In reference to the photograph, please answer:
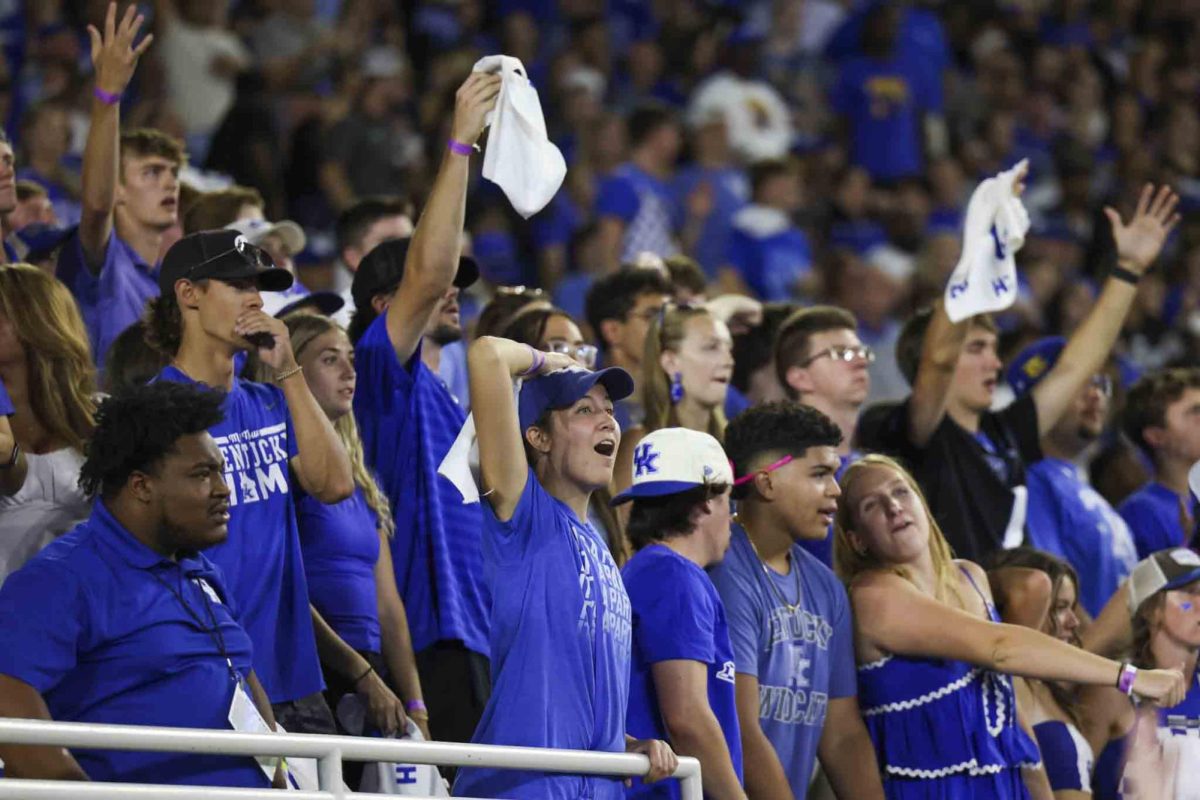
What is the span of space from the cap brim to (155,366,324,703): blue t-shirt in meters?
0.90

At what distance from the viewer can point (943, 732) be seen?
231 inches

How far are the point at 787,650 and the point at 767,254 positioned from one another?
22.0 ft

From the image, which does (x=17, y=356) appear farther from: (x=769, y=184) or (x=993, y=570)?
(x=769, y=184)

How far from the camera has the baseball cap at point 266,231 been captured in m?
6.96

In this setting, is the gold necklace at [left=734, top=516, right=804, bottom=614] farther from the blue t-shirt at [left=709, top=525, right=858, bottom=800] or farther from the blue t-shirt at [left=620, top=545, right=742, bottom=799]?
the blue t-shirt at [left=620, top=545, right=742, bottom=799]

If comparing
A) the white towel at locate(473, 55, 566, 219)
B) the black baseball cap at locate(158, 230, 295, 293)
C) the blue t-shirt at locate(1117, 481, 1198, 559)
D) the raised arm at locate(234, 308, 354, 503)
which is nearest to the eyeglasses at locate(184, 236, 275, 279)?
the black baseball cap at locate(158, 230, 295, 293)

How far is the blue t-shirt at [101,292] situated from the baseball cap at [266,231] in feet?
1.39

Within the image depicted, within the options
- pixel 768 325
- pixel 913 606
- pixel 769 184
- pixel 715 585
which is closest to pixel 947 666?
pixel 913 606

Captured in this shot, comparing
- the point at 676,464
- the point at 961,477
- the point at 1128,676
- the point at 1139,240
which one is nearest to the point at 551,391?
the point at 676,464

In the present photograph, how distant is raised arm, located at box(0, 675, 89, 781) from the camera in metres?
4.23

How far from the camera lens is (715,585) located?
18.8 feet

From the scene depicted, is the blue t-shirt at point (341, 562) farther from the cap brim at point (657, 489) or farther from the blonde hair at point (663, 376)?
→ the blonde hair at point (663, 376)

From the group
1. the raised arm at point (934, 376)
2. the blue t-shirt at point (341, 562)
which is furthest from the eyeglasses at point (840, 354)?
the blue t-shirt at point (341, 562)

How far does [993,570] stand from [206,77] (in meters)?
6.21
